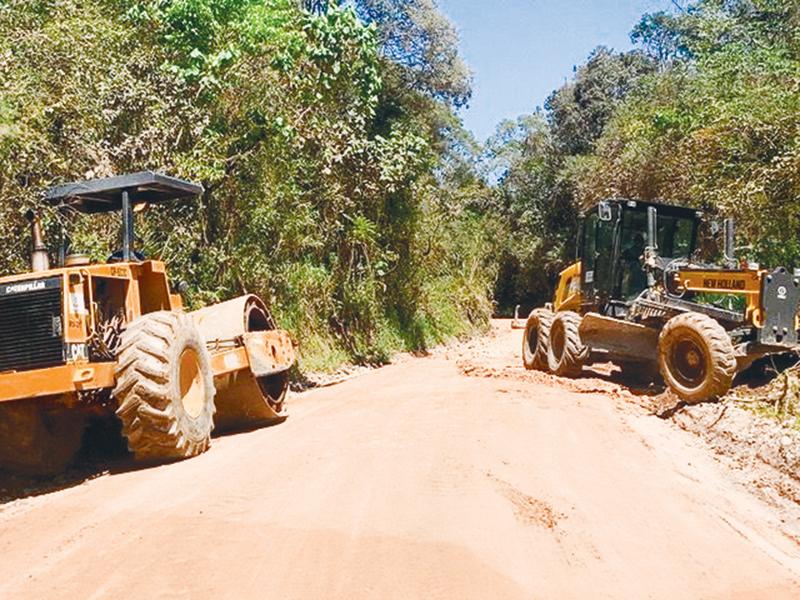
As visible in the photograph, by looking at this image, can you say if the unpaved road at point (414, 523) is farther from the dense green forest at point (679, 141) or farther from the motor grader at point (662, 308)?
the dense green forest at point (679, 141)

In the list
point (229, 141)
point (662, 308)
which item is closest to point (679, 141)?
point (662, 308)

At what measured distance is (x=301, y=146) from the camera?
1452 centimetres

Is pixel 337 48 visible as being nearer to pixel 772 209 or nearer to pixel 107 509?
pixel 772 209

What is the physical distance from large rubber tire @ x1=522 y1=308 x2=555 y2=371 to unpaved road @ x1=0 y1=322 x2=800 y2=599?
5.73 metres

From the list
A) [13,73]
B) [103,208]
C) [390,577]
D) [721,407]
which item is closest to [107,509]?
[390,577]

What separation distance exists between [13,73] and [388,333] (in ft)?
37.1

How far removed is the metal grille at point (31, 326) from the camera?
21.2 ft

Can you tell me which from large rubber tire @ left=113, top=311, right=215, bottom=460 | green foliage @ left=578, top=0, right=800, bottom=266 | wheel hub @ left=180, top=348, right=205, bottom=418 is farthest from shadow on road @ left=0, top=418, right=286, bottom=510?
green foliage @ left=578, top=0, right=800, bottom=266

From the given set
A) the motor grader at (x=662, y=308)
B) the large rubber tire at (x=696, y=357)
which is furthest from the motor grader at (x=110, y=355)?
the motor grader at (x=662, y=308)

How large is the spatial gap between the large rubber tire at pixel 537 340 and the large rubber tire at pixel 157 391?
7510 mm

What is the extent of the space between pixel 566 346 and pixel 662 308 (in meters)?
1.98

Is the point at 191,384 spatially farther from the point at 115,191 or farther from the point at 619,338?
the point at 619,338

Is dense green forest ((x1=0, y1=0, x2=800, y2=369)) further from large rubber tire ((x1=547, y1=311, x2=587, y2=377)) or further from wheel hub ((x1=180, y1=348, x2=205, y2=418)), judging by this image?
large rubber tire ((x1=547, y1=311, x2=587, y2=377))

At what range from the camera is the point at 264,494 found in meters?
5.21
